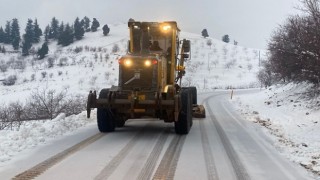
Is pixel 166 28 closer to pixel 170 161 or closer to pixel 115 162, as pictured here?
pixel 170 161

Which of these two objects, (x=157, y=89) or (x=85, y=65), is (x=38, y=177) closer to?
(x=157, y=89)

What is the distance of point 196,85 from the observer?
232ft

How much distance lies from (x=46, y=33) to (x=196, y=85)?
72.0 m

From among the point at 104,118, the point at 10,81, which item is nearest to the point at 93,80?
the point at 10,81

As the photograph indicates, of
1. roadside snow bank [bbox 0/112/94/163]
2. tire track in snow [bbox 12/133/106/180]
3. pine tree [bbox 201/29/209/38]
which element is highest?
pine tree [bbox 201/29/209/38]

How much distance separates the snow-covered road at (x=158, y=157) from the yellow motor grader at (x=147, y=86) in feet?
2.11

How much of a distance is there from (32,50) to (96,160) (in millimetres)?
108446

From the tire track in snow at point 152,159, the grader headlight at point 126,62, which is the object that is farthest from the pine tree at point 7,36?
the tire track in snow at point 152,159

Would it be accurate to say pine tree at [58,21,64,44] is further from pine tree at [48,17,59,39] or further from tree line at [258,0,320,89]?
tree line at [258,0,320,89]

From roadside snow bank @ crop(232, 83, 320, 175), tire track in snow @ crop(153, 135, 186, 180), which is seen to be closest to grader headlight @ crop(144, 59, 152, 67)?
tire track in snow @ crop(153, 135, 186, 180)

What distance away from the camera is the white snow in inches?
440

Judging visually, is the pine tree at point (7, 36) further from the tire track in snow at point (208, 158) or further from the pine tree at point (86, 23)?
the tire track in snow at point (208, 158)

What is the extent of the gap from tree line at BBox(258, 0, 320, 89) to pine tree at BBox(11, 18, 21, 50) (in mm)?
108787

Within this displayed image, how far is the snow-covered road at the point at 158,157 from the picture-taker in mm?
8117
